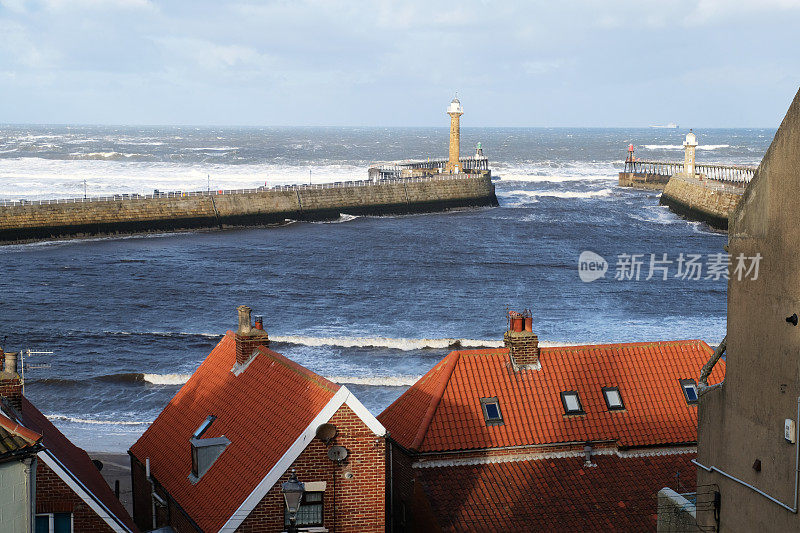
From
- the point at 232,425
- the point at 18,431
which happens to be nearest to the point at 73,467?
the point at 232,425

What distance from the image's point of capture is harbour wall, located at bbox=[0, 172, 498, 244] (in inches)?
2928

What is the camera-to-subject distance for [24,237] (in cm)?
7281

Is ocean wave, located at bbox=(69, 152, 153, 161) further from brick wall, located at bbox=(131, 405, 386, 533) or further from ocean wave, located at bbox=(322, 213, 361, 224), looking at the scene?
brick wall, located at bbox=(131, 405, 386, 533)

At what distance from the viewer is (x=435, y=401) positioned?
58.3 feet

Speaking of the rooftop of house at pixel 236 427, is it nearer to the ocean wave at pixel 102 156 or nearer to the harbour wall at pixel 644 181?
the harbour wall at pixel 644 181

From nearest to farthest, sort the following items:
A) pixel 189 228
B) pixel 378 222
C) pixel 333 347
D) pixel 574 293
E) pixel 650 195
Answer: pixel 333 347
pixel 574 293
pixel 189 228
pixel 378 222
pixel 650 195

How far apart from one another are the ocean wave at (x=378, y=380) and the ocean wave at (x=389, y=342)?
16.2ft

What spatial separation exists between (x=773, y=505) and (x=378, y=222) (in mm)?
79740

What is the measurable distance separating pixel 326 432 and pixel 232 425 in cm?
263

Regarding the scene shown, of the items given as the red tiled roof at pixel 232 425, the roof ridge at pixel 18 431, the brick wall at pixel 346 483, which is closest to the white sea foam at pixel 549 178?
the red tiled roof at pixel 232 425

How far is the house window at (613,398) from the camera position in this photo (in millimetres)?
18328

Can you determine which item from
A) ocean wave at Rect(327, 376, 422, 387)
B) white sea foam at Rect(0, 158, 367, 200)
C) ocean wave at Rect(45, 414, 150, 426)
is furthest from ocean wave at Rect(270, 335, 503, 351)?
white sea foam at Rect(0, 158, 367, 200)

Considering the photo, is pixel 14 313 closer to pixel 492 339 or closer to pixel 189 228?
pixel 492 339

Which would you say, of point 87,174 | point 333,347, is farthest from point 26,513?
point 87,174
